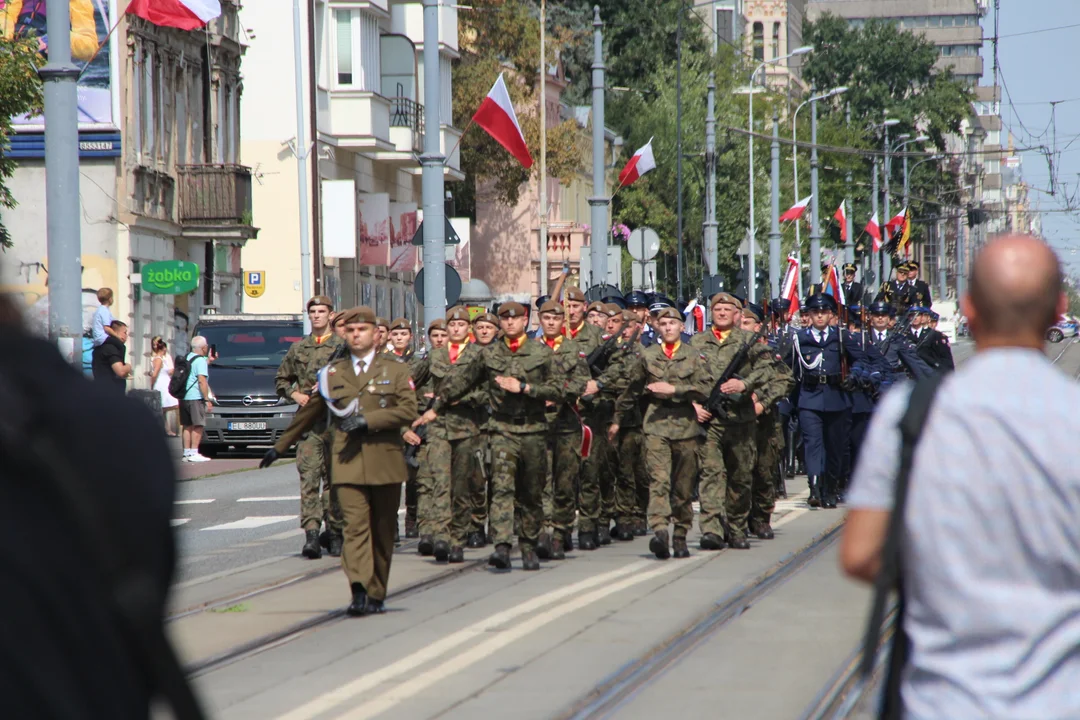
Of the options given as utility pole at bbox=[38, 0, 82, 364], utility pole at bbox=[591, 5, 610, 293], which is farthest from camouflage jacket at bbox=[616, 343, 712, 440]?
utility pole at bbox=[591, 5, 610, 293]

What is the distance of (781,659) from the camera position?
9.25 meters

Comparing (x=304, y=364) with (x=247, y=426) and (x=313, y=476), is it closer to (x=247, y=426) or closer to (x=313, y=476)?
(x=313, y=476)

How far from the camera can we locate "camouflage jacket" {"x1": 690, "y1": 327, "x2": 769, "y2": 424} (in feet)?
47.9

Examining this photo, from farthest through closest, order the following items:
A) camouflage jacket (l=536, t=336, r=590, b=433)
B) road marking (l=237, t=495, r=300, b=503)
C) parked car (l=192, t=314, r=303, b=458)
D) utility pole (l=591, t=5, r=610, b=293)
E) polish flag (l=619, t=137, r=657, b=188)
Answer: polish flag (l=619, t=137, r=657, b=188) < utility pole (l=591, t=5, r=610, b=293) < parked car (l=192, t=314, r=303, b=458) < road marking (l=237, t=495, r=300, b=503) < camouflage jacket (l=536, t=336, r=590, b=433)

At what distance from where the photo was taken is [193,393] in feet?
85.7

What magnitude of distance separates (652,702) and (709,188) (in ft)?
117

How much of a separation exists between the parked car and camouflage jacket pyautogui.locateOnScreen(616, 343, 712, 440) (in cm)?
1294

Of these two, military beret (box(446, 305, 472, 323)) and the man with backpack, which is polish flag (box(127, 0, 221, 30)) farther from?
Result: military beret (box(446, 305, 472, 323))

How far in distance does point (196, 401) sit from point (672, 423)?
518 inches

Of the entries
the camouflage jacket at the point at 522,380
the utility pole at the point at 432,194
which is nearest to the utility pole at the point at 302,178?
the utility pole at the point at 432,194

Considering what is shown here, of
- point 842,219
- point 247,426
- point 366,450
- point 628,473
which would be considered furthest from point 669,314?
point 842,219

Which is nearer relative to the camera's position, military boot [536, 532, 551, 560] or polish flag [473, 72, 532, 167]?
military boot [536, 532, 551, 560]

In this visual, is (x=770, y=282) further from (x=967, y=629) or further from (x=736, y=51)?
(x=967, y=629)

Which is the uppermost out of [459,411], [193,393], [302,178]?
[302,178]
